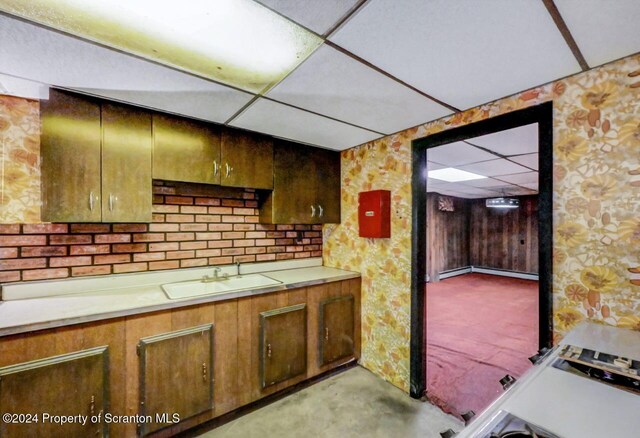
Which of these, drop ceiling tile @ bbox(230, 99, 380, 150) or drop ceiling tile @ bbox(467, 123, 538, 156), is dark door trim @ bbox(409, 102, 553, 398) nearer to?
drop ceiling tile @ bbox(467, 123, 538, 156)

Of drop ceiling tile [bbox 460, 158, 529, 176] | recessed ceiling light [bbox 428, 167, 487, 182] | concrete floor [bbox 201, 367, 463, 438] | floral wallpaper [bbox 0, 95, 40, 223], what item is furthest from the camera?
recessed ceiling light [bbox 428, 167, 487, 182]

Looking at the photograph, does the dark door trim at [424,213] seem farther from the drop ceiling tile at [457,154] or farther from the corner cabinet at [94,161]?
the corner cabinet at [94,161]

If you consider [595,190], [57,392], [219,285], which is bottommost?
[57,392]

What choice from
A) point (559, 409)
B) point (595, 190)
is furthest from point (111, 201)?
point (595, 190)

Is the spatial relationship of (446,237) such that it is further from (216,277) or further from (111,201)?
(111,201)

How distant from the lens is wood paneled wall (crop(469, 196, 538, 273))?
7.98 m

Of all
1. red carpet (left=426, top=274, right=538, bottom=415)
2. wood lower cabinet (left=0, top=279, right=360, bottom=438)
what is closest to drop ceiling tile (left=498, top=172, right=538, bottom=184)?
red carpet (left=426, top=274, right=538, bottom=415)

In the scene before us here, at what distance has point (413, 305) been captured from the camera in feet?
8.13

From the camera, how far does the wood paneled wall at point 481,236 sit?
782cm

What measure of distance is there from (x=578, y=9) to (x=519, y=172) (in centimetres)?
383

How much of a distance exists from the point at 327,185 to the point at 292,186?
0.45 m

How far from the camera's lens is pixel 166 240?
2.49 meters

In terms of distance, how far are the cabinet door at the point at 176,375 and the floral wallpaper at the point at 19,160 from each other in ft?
4.25

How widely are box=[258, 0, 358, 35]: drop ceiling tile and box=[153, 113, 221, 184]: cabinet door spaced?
1497 mm
